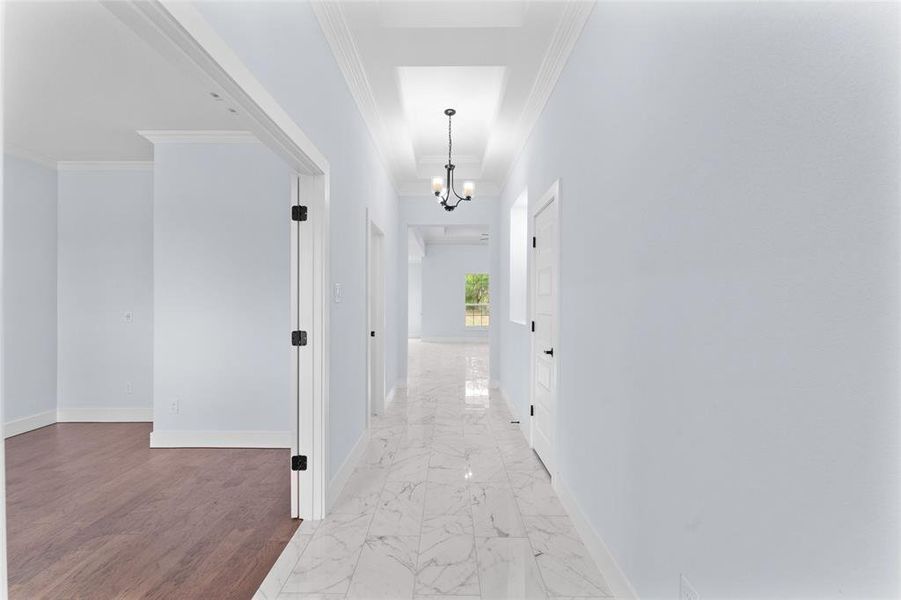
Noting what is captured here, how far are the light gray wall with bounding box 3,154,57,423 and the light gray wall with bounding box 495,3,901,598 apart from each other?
5564 mm

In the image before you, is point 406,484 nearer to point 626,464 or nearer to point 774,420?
point 626,464

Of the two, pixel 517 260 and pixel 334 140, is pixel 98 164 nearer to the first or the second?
pixel 334 140

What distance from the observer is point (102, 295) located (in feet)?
15.5

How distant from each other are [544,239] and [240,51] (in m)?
2.50

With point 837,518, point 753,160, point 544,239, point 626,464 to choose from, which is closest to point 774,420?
point 837,518

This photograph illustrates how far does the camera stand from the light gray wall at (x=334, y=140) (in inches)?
68.8

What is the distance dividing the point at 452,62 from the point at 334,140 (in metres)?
1.03

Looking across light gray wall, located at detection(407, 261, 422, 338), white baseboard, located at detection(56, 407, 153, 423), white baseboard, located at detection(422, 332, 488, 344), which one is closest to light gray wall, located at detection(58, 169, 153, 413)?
white baseboard, located at detection(56, 407, 153, 423)

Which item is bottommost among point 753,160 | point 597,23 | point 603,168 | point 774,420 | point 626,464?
Result: point 626,464

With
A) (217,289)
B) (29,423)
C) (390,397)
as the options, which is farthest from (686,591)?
(29,423)

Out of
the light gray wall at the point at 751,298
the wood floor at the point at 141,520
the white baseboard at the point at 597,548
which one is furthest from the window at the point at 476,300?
the light gray wall at the point at 751,298

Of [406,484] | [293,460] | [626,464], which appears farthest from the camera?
[406,484]

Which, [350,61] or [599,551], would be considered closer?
[599,551]

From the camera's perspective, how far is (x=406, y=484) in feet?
9.97
